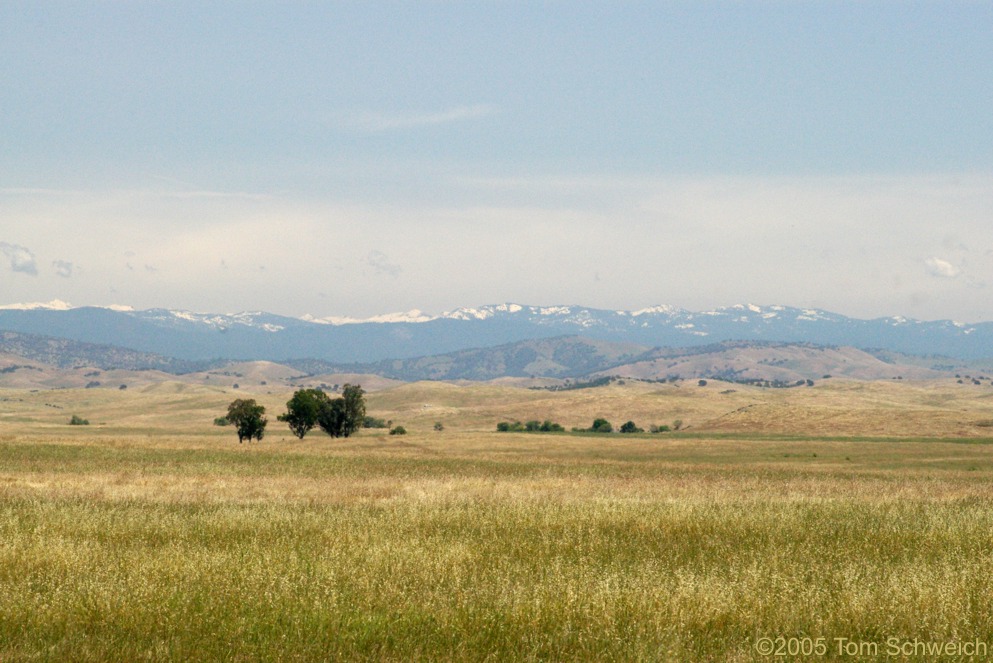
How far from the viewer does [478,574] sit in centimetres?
1620

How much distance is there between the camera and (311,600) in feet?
45.9

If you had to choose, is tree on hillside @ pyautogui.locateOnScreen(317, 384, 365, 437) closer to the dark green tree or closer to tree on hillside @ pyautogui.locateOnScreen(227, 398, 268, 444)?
the dark green tree

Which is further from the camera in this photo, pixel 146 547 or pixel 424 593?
pixel 146 547

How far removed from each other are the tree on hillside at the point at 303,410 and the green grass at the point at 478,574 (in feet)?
245

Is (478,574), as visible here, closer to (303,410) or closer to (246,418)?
(303,410)

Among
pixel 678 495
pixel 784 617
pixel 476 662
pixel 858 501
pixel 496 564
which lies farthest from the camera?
pixel 678 495

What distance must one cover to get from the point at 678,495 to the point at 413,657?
23.7 m

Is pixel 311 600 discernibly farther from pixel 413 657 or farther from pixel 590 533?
pixel 590 533

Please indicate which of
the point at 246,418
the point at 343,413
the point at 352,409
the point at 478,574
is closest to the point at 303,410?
the point at 343,413

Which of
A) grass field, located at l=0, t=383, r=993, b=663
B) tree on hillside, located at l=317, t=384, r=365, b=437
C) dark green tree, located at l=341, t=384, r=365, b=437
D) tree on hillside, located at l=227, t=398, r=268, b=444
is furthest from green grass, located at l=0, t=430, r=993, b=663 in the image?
Answer: tree on hillside, located at l=317, t=384, r=365, b=437

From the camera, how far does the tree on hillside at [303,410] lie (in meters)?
108

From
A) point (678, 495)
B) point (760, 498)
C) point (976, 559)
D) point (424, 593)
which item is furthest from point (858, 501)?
point (424, 593)

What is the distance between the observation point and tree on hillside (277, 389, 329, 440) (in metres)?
108

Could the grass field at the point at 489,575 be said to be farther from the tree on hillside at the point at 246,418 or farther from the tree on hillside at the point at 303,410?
the tree on hillside at the point at 246,418
